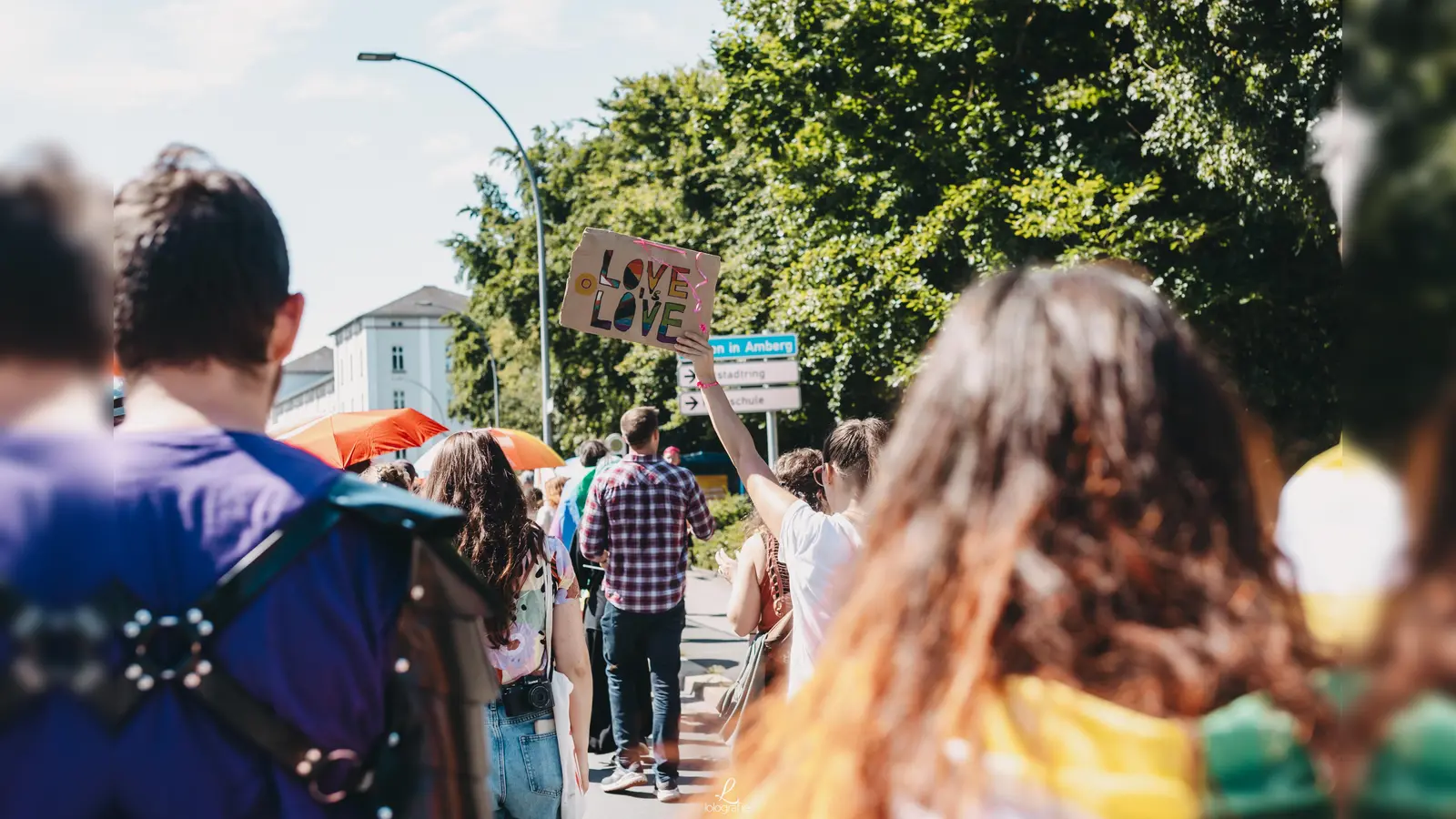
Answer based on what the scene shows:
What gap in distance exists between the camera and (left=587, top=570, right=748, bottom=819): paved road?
23.1 feet

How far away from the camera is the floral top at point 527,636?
398 centimetres

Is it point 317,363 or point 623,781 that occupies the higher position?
point 317,363

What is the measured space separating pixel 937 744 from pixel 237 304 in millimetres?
1162

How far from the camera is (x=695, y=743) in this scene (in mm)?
8875

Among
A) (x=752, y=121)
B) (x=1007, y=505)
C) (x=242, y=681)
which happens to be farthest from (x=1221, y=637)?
(x=752, y=121)

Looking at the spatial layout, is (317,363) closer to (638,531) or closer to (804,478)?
(638,531)

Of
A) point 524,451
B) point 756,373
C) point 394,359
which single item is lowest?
point 524,451

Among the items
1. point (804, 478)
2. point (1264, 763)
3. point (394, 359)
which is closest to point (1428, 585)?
point (1264, 763)

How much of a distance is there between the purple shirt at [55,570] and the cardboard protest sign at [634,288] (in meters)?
2.99

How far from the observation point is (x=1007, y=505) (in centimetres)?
128

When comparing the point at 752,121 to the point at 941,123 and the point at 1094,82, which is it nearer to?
the point at 941,123

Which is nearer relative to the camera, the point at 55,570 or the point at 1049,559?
the point at 1049,559

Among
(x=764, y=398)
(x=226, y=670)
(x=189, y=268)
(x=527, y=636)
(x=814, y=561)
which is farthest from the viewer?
(x=764, y=398)

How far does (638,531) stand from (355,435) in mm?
1821
